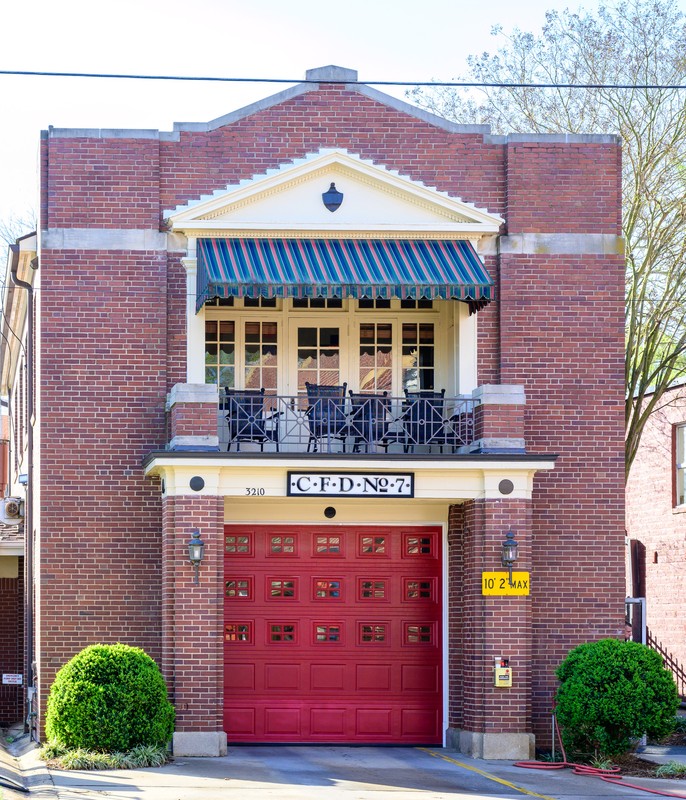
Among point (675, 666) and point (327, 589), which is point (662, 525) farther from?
point (327, 589)

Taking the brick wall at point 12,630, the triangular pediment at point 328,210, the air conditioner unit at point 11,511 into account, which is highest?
the triangular pediment at point 328,210

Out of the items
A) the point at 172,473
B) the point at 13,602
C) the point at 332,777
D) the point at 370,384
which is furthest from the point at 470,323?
the point at 13,602

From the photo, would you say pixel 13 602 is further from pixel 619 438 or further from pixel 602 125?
pixel 602 125

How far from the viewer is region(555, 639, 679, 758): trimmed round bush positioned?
1755 cm

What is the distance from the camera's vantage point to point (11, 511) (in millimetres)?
24234

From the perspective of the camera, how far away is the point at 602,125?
25406 mm

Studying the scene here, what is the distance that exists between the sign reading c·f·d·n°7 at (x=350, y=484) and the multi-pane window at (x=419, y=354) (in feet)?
7.63

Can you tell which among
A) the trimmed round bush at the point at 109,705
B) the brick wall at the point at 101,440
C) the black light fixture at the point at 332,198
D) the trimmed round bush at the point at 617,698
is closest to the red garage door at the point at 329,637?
the brick wall at the point at 101,440

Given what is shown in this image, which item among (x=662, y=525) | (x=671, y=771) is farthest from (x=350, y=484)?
(x=662, y=525)

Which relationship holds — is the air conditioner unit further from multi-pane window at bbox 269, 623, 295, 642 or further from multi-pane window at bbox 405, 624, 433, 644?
multi-pane window at bbox 405, 624, 433, 644

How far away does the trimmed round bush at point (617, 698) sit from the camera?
1755 cm

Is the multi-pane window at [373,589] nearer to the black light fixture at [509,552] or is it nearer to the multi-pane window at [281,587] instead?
the multi-pane window at [281,587]

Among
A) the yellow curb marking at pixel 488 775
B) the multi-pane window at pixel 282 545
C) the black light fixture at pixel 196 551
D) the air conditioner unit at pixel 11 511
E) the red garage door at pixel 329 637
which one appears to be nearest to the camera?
the yellow curb marking at pixel 488 775

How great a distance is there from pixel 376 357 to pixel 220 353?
2.37 metres
